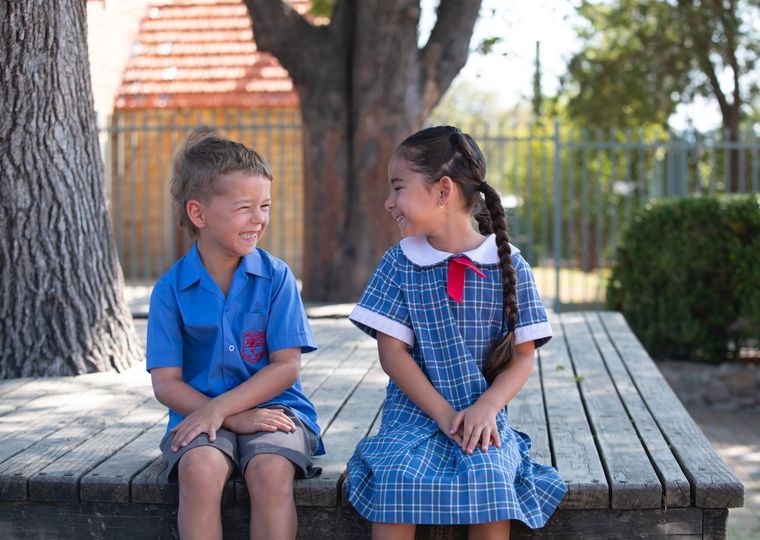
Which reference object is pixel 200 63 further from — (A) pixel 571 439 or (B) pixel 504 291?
(B) pixel 504 291

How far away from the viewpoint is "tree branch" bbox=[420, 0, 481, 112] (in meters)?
9.68

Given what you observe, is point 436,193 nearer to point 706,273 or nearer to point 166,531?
point 166,531

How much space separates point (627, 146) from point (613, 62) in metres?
6.07

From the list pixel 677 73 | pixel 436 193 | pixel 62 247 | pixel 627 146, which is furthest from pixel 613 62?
pixel 436 193

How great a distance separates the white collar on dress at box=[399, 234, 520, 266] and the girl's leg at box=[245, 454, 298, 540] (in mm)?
773

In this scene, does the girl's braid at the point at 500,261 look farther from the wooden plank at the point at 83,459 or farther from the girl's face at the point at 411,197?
the wooden plank at the point at 83,459

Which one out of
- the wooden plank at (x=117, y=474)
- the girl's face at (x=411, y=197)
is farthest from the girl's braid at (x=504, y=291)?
the wooden plank at (x=117, y=474)

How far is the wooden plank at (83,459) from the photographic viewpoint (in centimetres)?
323

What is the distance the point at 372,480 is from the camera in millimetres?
3072

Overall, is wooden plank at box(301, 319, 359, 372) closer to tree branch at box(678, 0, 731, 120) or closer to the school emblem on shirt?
the school emblem on shirt

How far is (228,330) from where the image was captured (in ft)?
11.0

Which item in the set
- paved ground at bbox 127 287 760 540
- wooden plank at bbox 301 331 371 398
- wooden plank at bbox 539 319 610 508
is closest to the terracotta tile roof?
paved ground at bbox 127 287 760 540

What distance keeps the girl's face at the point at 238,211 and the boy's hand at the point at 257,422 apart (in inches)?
20.3

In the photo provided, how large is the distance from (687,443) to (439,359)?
1.00 m
